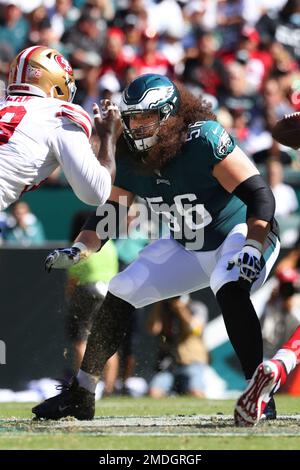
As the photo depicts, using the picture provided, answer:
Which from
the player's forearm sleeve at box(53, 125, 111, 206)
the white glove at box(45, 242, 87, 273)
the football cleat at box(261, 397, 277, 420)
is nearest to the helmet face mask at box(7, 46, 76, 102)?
the player's forearm sleeve at box(53, 125, 111, 206)

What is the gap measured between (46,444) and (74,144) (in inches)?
62.0

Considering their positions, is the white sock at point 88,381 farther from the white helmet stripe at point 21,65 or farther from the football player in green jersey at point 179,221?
the white helmet stripe at point 21,65

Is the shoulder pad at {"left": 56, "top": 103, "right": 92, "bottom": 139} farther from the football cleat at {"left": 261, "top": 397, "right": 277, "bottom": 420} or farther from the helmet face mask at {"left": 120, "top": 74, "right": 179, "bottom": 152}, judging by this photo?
the football cleat at {"left": 261, "top": 397, "right": 277, "bottom": 420}

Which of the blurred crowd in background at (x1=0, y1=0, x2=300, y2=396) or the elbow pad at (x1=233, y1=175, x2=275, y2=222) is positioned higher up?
the elbow pad at (x1=233, y1=175, x2=275, y2=222)

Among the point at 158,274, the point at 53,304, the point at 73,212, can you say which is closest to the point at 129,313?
the point at 158,274

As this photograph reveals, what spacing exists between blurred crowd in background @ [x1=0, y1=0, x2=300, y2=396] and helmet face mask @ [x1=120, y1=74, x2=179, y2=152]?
9.46ft

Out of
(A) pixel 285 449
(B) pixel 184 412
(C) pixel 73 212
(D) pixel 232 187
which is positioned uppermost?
(D) pixel 232 187

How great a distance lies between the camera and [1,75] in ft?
38.0

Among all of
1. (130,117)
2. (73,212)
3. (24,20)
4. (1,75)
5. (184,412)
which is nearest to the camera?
(130,117)

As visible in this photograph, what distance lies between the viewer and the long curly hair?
567cm

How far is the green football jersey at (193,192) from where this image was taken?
18.4ft

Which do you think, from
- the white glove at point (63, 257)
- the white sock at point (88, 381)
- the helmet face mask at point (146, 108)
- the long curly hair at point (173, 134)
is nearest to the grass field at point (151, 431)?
the white sock at point (88, 381)

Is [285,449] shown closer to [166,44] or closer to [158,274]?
[158,274]

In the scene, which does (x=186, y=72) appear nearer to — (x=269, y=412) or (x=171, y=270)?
(x=171, y=270)
